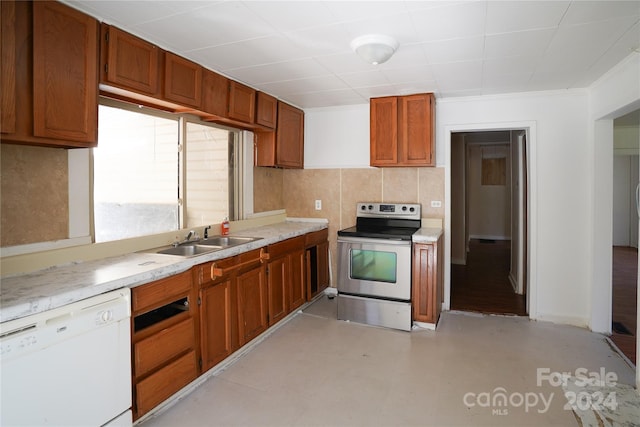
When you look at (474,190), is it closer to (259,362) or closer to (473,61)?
(473,61)

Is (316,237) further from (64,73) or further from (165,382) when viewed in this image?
(64,73)

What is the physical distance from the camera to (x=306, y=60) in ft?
9.21

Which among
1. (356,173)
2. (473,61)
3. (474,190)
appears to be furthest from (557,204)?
(474,190)

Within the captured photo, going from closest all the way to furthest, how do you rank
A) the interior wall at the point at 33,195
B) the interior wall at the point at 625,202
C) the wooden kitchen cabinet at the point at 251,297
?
1. the interior wall at the point at 33,195
2. the wooden kitchen cabinet at the point at 251,297
3. the interior wall at the point at 625,202

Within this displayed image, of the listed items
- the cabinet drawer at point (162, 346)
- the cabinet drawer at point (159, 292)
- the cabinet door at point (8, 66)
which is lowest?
the cabinet drawer at point (162, 346)

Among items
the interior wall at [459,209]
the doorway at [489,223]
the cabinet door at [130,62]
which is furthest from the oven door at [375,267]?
the interior wall at [459,209]

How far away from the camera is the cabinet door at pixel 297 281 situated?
12.0 ft

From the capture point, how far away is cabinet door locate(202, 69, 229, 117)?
2896 mm

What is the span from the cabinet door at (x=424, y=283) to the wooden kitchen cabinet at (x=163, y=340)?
6.59 ft

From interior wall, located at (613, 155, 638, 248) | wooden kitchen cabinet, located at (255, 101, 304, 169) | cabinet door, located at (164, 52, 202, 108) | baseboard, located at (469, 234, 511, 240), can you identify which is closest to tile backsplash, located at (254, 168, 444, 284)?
wooden kitchen cabinet, located at (255, 101, 304, 169)

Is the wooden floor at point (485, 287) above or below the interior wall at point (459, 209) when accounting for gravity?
below

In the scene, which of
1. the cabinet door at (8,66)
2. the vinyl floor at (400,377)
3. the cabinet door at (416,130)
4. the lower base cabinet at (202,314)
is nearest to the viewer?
the cabinet door at (8,66)

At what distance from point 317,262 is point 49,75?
9.90 ft

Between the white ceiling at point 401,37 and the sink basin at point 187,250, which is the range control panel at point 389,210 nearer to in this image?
the white ceiling at point 401,37
